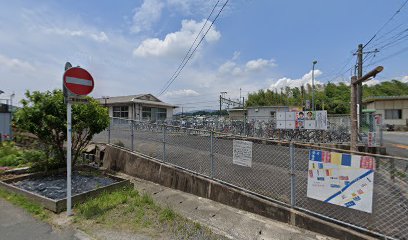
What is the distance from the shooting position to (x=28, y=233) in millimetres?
3309

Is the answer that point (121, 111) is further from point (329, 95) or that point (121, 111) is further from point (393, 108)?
point (329, 95)

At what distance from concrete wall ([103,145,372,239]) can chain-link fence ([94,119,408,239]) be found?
0.16 metres

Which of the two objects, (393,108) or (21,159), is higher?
(393,108)

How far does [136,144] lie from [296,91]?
58.6m

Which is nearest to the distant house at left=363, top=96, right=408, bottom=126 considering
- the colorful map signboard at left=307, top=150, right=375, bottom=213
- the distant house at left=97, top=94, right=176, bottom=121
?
the distant house at left=97, top=94, right=176, bottom=121

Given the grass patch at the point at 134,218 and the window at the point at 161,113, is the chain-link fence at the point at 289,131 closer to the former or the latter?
the window at the point at 161,113

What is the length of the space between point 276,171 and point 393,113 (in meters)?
33.6

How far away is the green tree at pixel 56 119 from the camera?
560 cm

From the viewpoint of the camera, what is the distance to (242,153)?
4.96 meters

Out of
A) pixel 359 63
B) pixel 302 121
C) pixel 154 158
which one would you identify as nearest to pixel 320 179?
pixel 154 158

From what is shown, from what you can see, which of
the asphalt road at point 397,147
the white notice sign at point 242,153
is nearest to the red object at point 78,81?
the white notice sign at point 242,153

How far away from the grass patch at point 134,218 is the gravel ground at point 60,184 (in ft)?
3.13

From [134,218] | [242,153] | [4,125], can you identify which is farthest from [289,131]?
[4,125]

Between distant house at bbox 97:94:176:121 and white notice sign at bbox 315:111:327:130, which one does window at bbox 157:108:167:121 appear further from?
white notice sign at bbox 315:111:327:130
